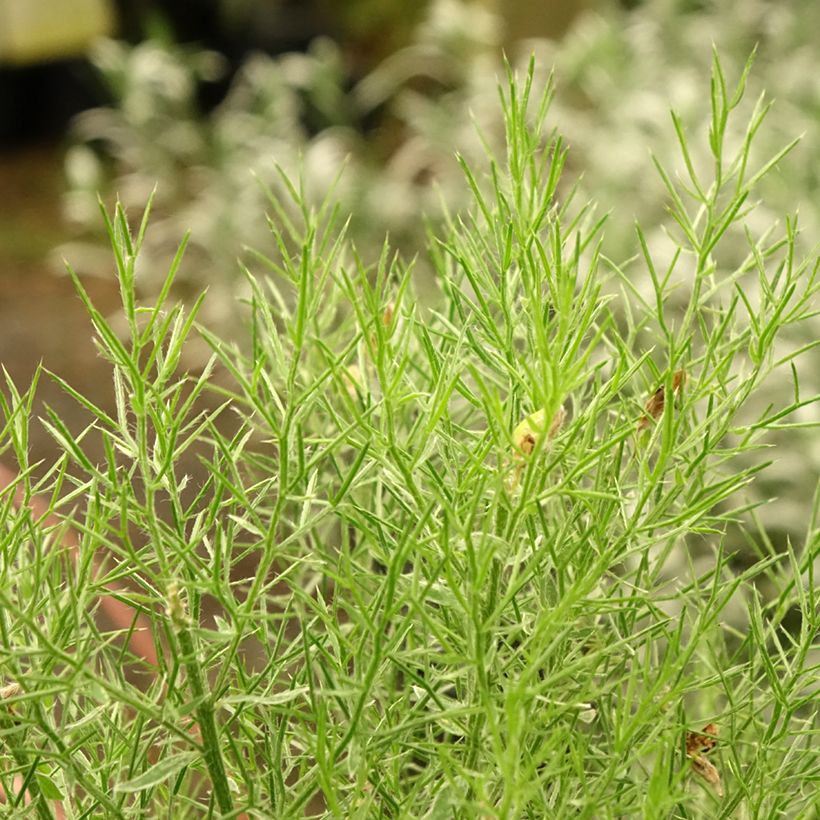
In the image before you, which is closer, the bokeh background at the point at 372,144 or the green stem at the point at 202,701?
the green stem at the point at 202,701

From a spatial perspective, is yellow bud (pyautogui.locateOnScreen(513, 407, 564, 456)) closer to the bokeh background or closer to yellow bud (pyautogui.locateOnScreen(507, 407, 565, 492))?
yellow bud (pyautogui.locateOnScreen(507, 407, 565, 492))

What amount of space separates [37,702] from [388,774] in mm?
83

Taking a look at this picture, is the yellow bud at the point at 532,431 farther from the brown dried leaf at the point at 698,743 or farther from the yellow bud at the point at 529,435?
the brown dried leaf at the point at 698,743

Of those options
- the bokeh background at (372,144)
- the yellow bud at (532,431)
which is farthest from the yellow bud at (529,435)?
the bokeh background at (372,144)

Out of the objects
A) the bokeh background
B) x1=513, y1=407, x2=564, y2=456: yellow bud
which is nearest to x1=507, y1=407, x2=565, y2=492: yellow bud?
x1=513, y1=407, x2=564, y2=456: yellow bud

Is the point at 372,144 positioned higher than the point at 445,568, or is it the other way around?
the point at 445,568

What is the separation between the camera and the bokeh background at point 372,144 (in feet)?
4.37

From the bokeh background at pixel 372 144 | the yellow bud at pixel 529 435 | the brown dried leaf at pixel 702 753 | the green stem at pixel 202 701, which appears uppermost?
the yellow bud at pixel 529 435

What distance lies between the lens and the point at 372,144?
2.53 m

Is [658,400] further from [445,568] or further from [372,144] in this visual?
[372,144]

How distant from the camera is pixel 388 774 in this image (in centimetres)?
27

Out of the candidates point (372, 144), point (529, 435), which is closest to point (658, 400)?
point (529, 435)

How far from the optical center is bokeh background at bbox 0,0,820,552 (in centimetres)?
133

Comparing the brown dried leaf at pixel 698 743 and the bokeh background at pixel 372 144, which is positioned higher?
the brown dried leaf at pixel 698 743
